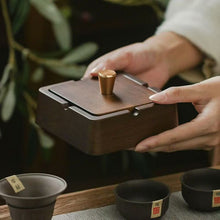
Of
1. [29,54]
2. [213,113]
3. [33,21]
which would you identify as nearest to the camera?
[213,113]

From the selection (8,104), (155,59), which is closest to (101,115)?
(155,59)

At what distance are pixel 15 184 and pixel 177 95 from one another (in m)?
0.50

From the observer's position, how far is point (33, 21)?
11.2 ft

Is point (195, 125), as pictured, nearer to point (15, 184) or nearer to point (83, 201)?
point (83, 201)

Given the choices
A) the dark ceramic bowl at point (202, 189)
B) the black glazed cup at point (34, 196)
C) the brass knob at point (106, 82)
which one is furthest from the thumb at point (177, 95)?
the black glazed cup at point (34, 196)

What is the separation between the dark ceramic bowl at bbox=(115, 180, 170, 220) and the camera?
164cm

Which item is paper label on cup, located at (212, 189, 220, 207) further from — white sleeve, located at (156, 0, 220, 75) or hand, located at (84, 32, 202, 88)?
white sleeve, located at (156, 0, 220, 75)

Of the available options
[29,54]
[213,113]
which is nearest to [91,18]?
[29,54]

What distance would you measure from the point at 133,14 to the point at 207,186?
2.03m

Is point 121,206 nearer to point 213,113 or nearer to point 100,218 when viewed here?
point 100,218

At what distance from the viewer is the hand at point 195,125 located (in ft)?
5.61

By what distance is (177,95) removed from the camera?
5.70ft

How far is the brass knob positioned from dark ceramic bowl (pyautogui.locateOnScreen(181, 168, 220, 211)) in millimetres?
335

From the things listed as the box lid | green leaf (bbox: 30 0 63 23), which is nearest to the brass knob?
the box lid
